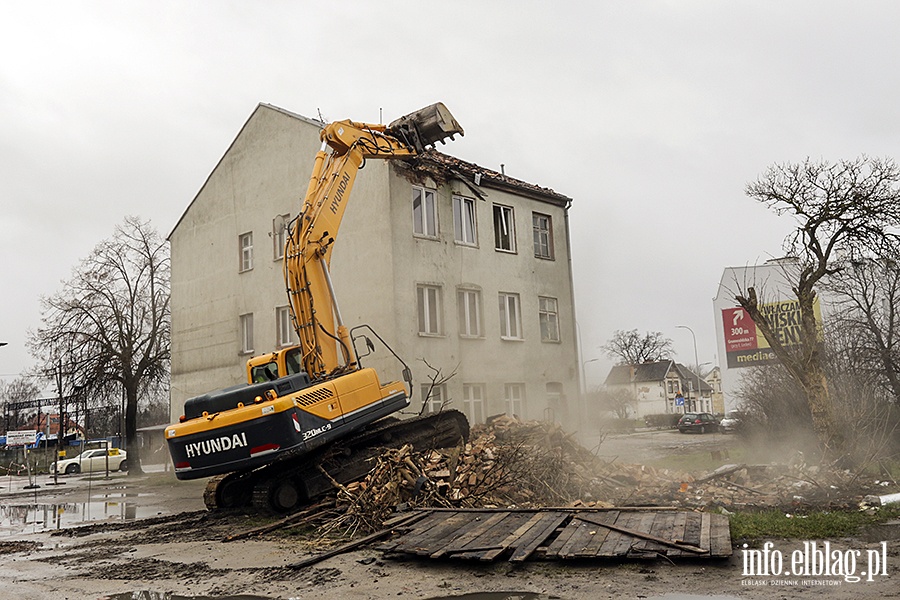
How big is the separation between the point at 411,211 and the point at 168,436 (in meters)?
9.86

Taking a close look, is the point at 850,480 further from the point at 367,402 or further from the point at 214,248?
the point at 214,248

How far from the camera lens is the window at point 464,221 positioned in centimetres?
2270

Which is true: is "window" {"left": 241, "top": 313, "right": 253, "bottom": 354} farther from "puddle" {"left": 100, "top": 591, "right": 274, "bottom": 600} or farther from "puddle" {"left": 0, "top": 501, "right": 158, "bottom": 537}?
"puddle" {"left": 100, "top": 591, "right": 274, "bottom": 600}

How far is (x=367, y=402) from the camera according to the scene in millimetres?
14008

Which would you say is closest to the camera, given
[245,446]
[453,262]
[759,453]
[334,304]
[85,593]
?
[85,593]

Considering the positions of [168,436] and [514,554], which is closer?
[514,554]

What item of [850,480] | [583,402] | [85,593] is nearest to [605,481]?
[850,480]

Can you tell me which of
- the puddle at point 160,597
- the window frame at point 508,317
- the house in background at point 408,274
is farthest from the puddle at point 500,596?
the window frame at point 508,317

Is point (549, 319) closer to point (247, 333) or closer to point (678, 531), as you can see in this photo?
point (247, 333)

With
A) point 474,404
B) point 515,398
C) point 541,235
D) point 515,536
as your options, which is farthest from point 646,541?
point 541,235

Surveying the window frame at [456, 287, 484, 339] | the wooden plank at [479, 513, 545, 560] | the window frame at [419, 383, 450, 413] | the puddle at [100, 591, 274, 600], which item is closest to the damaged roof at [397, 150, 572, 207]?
the window frame at [456, 287, 484, 339]

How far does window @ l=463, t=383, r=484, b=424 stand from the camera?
21812 mm

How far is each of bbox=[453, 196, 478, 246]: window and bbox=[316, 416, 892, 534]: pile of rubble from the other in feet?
29.7

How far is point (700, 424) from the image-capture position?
1740 inches
